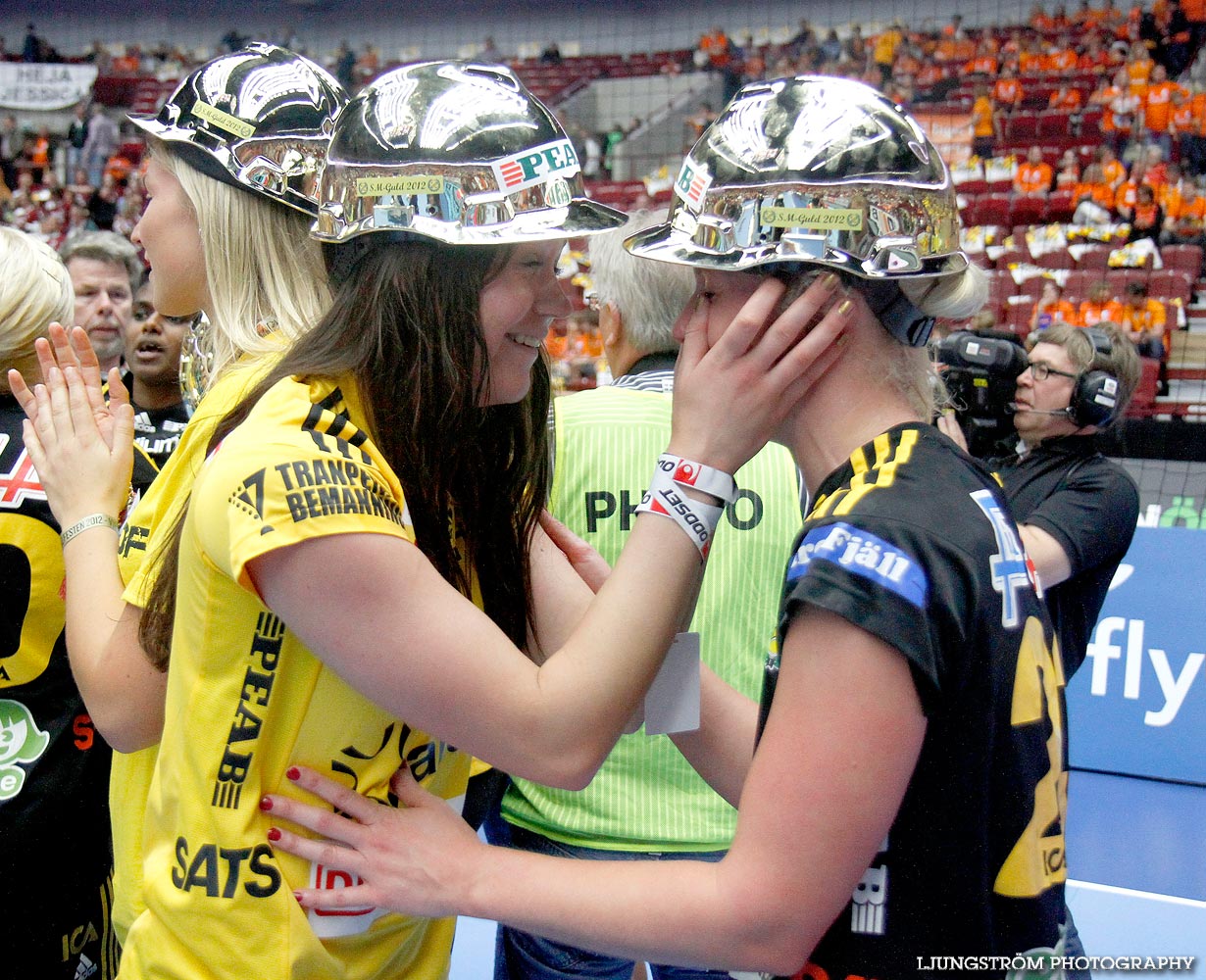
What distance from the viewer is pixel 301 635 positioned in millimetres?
1253

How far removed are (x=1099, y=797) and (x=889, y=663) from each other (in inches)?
191

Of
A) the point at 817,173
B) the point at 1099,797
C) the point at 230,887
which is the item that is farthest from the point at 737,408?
the point at 1099,797

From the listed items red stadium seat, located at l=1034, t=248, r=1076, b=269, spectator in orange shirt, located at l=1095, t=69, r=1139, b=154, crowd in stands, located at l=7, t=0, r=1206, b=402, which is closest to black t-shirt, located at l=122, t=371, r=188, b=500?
crowd in stands, located at l=7, t=0, r=1206, b=402

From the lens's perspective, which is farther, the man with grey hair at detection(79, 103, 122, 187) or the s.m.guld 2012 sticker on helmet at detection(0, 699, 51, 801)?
the man with grey hair at detection(79, 103, 122, 187)

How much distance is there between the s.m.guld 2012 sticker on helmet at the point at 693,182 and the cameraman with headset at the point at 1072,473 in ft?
6.93

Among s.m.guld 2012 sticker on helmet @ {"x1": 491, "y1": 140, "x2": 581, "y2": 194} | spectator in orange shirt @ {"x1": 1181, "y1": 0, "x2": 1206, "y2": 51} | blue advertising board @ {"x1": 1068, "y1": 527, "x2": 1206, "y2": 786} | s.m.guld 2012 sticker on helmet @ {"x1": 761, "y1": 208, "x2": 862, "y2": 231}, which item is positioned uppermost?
spectator in orange shirt @ {"x1": 1181, "y1": 0, "x2": 1206, "y2": 51}

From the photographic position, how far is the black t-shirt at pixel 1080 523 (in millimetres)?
3381

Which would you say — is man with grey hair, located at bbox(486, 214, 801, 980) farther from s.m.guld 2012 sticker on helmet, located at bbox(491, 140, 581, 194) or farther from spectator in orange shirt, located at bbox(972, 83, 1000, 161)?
spectator in orange shirt, located at bbox(972, 83, 1000, 161)

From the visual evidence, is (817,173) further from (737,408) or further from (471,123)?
(471,123)

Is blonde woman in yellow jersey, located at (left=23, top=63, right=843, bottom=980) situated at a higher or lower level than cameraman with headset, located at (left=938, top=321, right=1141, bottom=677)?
higher

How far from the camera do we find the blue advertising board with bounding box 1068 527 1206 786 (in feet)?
18.0

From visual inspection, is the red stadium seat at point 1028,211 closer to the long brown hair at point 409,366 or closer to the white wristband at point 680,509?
the long brown hair at point 409,366

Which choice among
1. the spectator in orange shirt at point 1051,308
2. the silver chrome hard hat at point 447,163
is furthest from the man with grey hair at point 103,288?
the spectator in orange shirt at point 1051,308

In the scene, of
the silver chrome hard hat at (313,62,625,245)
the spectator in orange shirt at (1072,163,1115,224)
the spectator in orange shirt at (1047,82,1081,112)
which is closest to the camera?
the silver chrome hard hat at (313,62,625,245)
